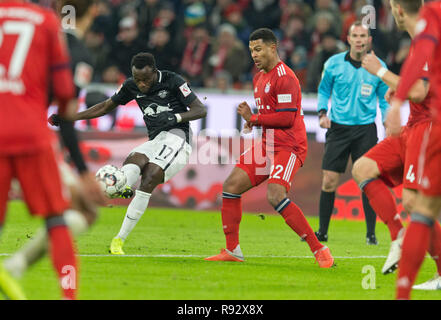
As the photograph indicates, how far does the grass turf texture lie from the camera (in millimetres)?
6445

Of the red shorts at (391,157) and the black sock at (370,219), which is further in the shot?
the black sock at (370,219)

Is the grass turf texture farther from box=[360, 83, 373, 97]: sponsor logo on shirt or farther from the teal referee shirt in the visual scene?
box=[360, 83, 373, 97]: sponsor logo on shirt

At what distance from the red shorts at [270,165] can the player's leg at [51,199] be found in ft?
12.5

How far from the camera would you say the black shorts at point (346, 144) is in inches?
439

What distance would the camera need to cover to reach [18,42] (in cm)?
459

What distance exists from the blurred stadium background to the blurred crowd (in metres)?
0.02

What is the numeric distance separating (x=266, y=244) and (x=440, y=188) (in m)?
5.44

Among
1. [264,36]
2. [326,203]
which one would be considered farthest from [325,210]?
[264,36]

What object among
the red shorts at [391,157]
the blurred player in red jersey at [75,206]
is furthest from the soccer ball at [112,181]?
the blurred player in red jersey at [75,206]

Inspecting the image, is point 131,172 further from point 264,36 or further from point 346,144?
point 346,144

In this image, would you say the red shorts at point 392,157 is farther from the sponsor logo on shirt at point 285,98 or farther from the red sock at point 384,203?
the sponsor logo on shirt at point 285,98


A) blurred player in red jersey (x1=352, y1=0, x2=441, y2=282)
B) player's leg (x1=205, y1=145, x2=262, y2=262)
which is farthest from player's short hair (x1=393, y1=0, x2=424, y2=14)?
player's leg (x1=205, y1=145, x2=262, y2=262)
